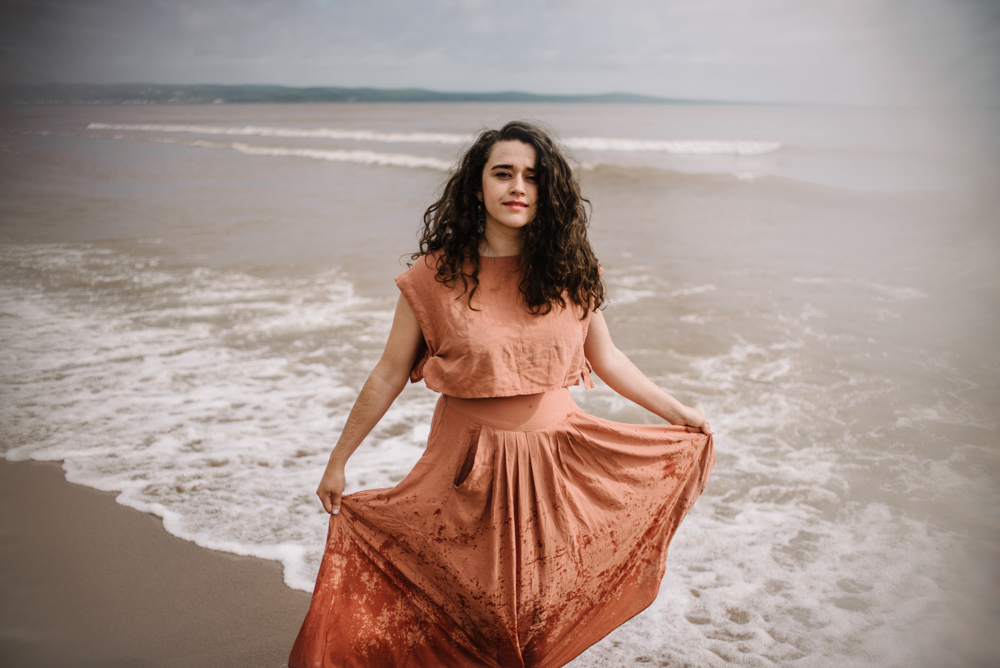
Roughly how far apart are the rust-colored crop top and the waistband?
0.06m

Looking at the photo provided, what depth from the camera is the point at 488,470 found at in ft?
6.35

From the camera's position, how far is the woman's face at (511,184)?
6.39 ft

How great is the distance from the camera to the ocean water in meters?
3.04

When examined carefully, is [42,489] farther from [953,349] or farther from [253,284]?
[953,349]

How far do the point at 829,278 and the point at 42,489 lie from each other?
29.5ft

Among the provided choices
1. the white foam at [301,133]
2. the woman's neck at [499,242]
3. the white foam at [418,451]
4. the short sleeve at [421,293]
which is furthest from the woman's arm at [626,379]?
the white foam at [301,133]

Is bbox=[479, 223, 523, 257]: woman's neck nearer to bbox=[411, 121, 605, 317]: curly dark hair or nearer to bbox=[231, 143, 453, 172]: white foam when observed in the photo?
bbox=[411, 121, 605, 317]: curly dark hair

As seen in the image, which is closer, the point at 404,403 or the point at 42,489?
the point at 42,489

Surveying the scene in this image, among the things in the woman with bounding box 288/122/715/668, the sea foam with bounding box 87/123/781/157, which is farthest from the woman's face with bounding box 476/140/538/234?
the sea foam with bounding box 87/123/781/157

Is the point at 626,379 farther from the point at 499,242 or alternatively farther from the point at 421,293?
the point at 421,293

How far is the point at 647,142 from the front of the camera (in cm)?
2681

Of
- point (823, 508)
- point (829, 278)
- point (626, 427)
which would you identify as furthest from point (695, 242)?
point (626, 427)

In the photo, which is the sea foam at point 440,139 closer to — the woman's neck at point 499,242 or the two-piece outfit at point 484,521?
the woman's neck at point 499,242

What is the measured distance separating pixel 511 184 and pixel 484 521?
1.02 meters
